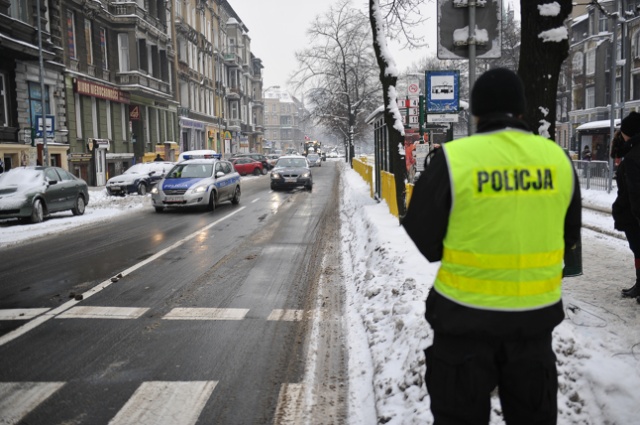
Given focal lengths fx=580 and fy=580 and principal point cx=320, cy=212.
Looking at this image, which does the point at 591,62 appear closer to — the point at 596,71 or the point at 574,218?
the point at 596,71

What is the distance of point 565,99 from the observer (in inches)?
2601

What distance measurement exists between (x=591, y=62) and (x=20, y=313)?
59.6m

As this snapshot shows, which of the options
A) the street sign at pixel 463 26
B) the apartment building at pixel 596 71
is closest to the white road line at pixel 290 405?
the street sign at pixel 463 26

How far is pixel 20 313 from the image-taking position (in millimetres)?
6348

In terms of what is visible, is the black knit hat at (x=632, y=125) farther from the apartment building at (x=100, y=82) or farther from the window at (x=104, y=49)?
the window at (x=104, y=49)

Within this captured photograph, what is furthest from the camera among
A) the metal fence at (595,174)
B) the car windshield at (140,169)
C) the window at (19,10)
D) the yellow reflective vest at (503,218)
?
the car windshield at (140,169)

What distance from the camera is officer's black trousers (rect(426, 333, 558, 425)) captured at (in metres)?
2.28

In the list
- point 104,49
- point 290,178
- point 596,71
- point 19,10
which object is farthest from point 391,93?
point 596,71

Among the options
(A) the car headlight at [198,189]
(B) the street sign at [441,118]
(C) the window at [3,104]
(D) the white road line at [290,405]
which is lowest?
(D) the white road line at [290,405]

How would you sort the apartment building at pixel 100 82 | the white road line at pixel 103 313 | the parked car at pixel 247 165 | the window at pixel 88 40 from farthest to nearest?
the parked car at pixel 247 165 → the window at pixel 88 40 → the apartment building at pixel 100 82 → the white road line at pixel 103 313

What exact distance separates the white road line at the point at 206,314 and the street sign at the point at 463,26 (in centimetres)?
343

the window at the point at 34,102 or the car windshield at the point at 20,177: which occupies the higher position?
the window at the point at 34,102

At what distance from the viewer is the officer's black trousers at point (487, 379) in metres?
2.28

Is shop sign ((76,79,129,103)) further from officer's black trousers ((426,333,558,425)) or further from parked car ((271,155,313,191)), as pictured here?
officer's black trousers ((426,333,558,425))
